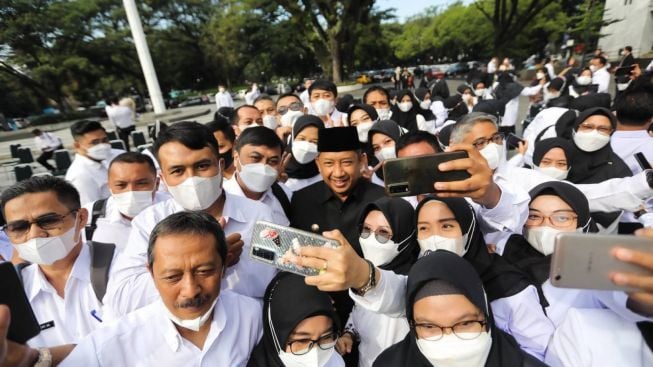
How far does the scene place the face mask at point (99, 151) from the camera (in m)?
4.12

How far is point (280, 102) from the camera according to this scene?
548 centimetres

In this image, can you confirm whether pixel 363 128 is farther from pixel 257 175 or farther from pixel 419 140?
pixel 257 175

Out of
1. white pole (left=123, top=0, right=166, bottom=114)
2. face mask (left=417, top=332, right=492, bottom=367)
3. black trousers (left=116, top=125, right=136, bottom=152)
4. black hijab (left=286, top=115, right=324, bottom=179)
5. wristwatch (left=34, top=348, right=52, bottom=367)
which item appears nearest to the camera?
wristwatch (left=34, top=348, right=52, bottom=367)

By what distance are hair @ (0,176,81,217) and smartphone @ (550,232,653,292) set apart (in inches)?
97.7

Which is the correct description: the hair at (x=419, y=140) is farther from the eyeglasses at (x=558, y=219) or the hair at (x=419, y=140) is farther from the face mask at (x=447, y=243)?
the face mask at (x=447, y=243)

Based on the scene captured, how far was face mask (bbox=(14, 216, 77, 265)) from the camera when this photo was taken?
1854mm

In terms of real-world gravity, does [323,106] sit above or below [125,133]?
above

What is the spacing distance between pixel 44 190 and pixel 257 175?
1.32 metres

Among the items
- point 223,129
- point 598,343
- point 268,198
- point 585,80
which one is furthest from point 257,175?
point 585,80

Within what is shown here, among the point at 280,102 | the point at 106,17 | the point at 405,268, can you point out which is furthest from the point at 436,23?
the point at 405,268

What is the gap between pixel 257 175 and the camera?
2705 mm

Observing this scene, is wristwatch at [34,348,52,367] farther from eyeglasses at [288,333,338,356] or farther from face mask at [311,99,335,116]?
face mask at [311,99,335,116]

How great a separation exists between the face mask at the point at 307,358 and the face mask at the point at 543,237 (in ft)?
4.76

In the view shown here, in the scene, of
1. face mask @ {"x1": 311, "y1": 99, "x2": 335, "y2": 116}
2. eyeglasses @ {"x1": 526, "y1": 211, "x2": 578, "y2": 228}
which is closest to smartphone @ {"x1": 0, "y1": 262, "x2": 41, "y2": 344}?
eyeglasses @ {"x1": 526, "y1": 211, "x2": 578, "y2": 228}
